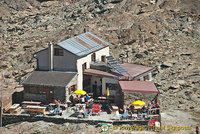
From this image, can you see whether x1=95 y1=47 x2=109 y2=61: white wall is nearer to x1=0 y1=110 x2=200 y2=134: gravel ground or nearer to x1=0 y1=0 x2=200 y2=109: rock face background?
x1=0 y1=0 x2=200 y2=109: rock face background

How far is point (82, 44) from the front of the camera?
43344 mm

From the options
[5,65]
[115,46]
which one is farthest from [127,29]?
[5,65]

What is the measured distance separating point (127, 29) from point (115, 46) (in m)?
6.29

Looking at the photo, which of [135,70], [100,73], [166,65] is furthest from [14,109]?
[166,65]

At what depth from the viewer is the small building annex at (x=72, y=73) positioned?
125 feet

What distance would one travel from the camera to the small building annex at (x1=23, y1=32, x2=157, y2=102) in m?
38.1

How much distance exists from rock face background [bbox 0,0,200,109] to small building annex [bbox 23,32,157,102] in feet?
26.7

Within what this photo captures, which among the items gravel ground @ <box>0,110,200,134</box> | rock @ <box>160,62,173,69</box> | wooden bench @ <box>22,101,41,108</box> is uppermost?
rock @ <box>160,62,173,69</box>

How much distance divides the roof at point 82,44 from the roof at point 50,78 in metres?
3.17

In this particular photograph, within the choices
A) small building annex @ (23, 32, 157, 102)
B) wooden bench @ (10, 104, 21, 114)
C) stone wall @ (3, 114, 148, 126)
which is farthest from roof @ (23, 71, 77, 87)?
stone wall @ (3, 114, 148, 126)

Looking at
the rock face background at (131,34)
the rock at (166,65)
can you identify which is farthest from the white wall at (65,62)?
the rock at (166,65)

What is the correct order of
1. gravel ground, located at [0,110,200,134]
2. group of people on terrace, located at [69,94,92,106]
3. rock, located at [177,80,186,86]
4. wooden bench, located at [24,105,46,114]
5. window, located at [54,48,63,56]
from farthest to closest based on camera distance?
rock, located at [177,80,186,86] → window, located at [54,48,63,56] → group of people on terrace, located at [69,94,92,106] → wooden bench, located at [24,105,46,114] → gravel ground, located at [0,110,200,134]

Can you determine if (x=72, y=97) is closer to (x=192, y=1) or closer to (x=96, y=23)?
(x=96, y=23)

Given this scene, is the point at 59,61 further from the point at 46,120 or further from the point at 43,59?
the point at 46,120
